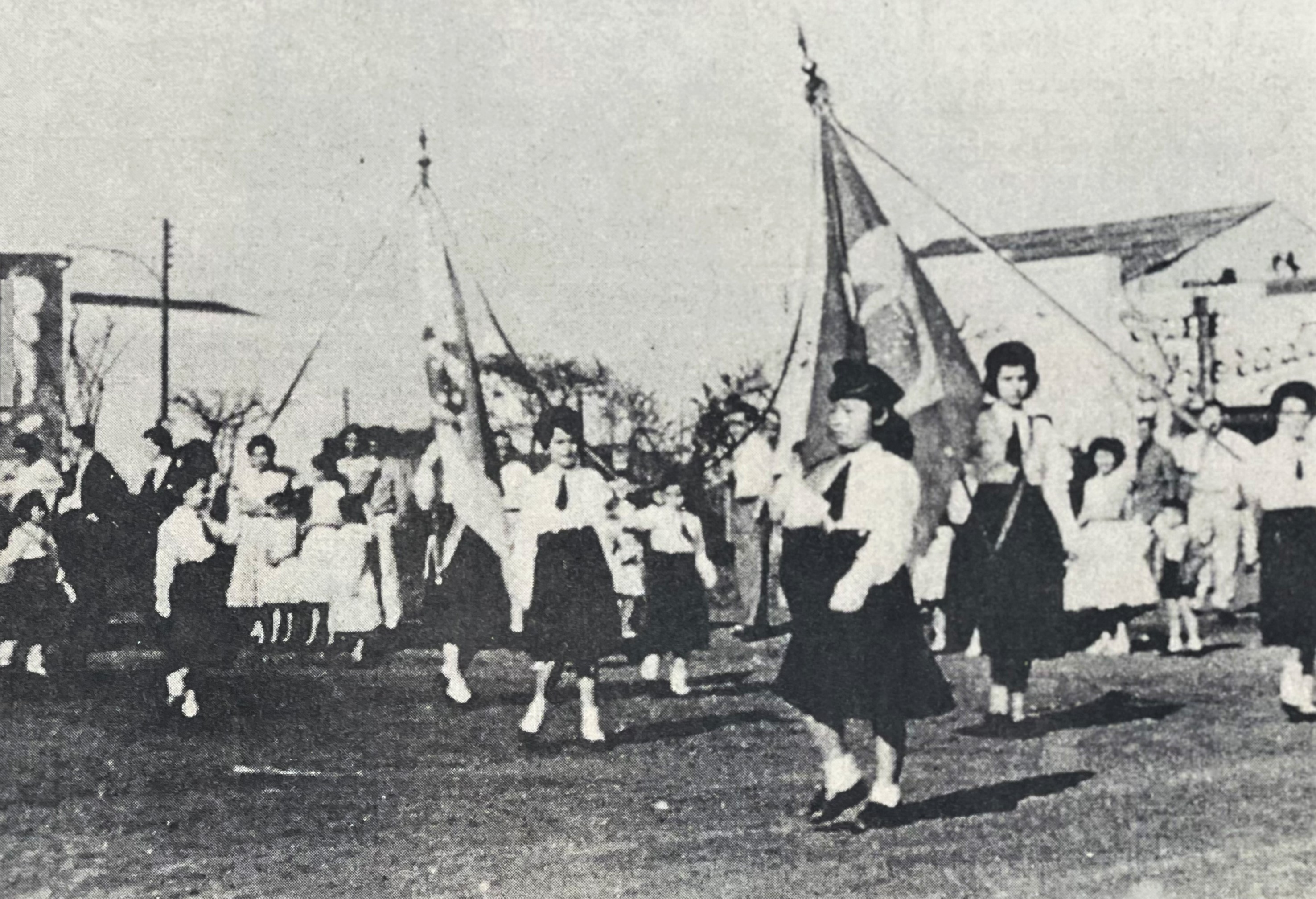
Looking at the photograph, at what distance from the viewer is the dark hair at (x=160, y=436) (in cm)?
548

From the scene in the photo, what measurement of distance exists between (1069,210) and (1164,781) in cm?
197

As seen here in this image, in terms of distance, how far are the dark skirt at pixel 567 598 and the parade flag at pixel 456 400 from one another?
174 mm

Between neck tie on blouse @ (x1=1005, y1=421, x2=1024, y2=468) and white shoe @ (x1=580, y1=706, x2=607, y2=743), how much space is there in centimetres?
163

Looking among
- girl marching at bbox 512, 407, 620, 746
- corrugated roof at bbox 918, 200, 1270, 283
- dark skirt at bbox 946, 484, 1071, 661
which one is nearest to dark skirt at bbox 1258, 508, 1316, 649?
dark skirt at bbox 946, 484, 1071, 661

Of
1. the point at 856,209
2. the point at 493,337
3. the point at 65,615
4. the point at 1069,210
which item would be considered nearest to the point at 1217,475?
the point at 1069,210

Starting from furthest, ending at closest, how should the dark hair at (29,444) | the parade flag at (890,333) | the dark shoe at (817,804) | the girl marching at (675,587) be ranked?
the girl marching at (675,587), the dark hair at (29,444), the parade flag at (890,333), the dark shoe at (817,804)

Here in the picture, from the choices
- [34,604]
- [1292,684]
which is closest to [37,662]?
[34,604]

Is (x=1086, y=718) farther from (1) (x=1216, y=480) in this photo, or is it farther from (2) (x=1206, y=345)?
(2) (x=1206, y=345)

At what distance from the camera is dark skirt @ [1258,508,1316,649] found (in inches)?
222

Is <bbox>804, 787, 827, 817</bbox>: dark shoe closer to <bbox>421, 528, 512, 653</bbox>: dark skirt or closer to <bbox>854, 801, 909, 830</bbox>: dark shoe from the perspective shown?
<bbox>854, 801, 909, 830</bbox>: dark shoe

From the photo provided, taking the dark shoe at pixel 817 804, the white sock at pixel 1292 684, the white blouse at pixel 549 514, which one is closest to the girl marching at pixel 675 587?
the white blouse at pixel 549 514

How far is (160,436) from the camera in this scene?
5.48m

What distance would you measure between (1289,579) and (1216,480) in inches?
→ 16.7

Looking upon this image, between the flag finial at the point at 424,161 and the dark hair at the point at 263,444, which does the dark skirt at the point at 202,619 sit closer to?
the dark hair at the point at 263,444
